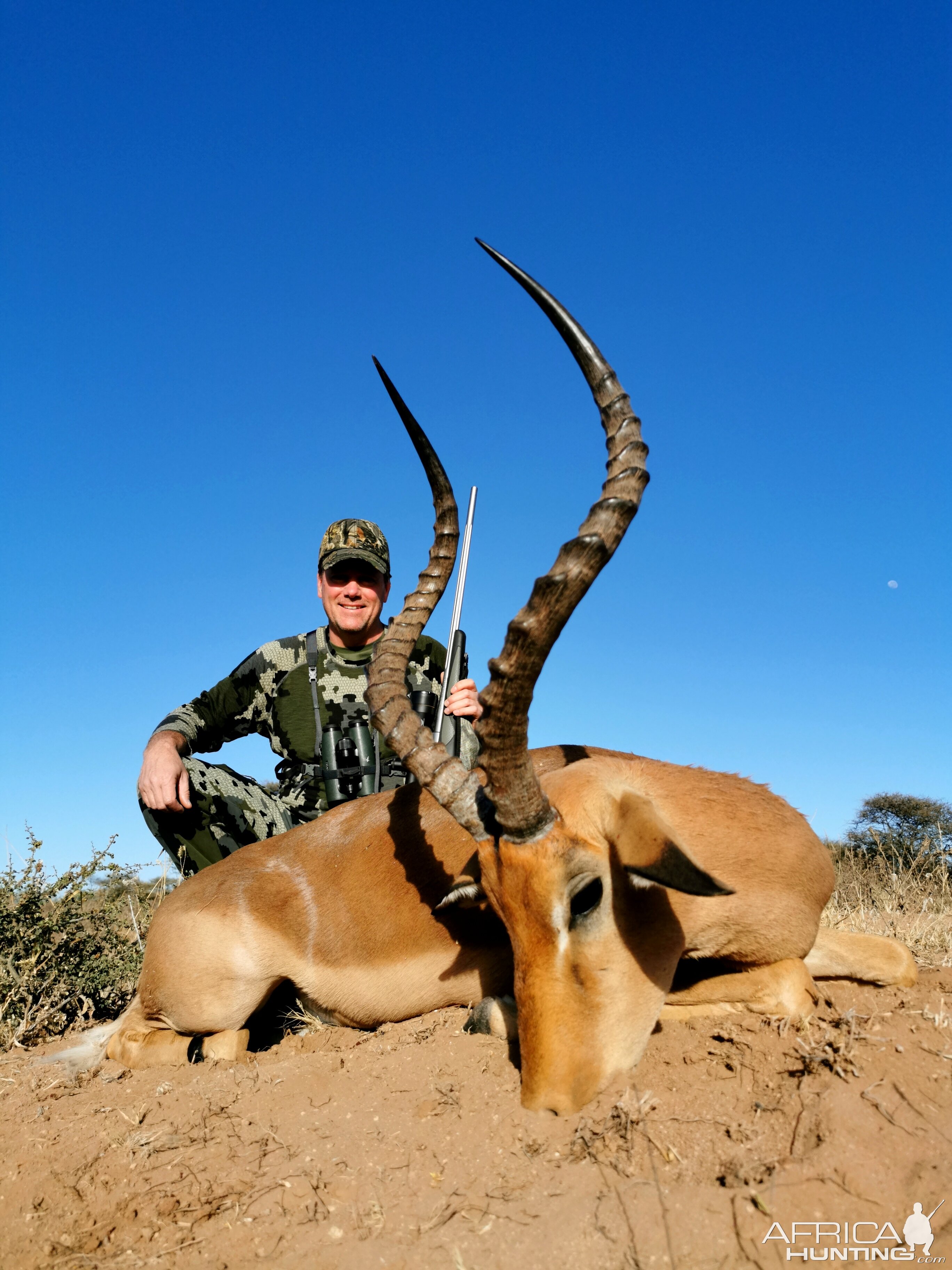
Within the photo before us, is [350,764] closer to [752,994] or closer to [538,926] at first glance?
[538,926]

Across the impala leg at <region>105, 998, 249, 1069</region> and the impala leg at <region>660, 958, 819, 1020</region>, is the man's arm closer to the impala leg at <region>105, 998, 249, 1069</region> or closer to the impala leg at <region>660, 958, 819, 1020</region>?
the impala leg at <region>105, 998, 249, 1069</region>

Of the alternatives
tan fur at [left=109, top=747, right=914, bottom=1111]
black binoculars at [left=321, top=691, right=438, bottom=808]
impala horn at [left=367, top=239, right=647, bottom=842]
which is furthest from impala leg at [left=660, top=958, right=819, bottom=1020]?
black binoculars at [left=321, top=691, right=438, bottom=808]

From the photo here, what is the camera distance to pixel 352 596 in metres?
7.82

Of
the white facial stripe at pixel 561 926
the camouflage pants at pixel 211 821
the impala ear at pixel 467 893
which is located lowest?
the white facial stripe at pixel 561 926

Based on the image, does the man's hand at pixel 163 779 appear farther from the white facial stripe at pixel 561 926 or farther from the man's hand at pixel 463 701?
the white facial stripe at pixel 561 926

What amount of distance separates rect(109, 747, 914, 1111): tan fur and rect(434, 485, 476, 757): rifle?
58 centimetres

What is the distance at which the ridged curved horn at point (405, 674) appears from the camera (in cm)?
405

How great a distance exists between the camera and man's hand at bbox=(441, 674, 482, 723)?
6312 millimetres

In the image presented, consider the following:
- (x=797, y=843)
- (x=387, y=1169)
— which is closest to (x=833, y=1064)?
(x=797, y=843)

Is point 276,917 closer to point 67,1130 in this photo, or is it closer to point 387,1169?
point 67,1130

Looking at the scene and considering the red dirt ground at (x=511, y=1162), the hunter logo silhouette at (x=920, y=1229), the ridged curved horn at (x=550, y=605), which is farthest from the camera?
the ridged curved horn at (x=550, y=605)

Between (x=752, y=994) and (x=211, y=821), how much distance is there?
4.31m

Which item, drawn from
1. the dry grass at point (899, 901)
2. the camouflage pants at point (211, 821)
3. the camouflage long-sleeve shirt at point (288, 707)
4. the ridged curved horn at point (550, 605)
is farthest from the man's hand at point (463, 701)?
the dry grass at point (899, 901)

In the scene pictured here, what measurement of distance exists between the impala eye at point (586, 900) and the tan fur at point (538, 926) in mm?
25
